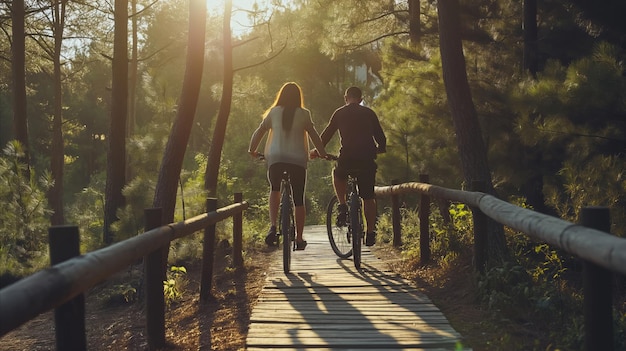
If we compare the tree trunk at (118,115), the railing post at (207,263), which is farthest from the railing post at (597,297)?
the tree trunk at (118,115)

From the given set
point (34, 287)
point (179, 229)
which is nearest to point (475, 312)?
point (179, 229)

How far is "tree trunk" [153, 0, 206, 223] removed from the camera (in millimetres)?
9484

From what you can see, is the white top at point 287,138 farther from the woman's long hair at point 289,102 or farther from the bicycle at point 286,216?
the bicycle at point 286,216

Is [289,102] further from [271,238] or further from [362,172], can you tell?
[271,238]

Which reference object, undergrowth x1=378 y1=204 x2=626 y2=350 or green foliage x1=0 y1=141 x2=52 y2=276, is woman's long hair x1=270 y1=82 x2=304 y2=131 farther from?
green foliage x1=0 y1=141 x2=52 y2=276

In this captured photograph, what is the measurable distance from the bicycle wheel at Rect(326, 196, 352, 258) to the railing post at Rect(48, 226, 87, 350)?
607 cm

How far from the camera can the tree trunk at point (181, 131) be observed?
31.1 ft

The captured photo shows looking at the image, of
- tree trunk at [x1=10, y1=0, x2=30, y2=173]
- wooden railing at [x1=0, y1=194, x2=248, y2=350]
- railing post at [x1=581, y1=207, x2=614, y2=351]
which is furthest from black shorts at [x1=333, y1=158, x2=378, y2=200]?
tree trunk at [x1=10, y1=0, x2=30, y2=173]

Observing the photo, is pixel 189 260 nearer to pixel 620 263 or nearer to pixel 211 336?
pixel 211 336

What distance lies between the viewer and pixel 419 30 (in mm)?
15109

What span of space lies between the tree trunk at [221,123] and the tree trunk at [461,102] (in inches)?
314

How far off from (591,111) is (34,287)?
22.7ft

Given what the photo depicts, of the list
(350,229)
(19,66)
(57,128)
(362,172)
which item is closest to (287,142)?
(362,172)

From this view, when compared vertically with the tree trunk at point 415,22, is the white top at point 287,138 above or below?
below
